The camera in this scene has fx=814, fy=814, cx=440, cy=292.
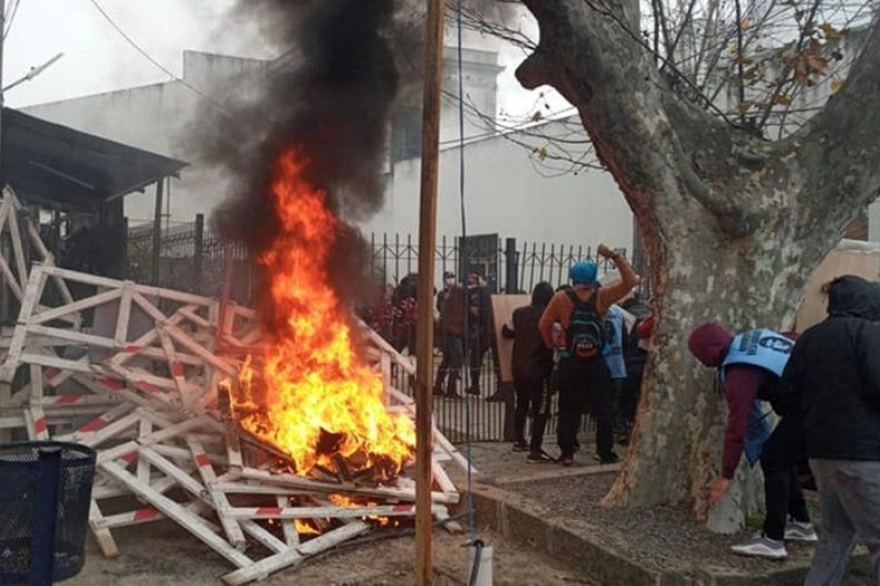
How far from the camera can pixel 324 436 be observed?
6.50m

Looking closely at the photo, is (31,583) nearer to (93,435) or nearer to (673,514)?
(93,435)

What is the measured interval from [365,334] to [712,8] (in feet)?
19.4

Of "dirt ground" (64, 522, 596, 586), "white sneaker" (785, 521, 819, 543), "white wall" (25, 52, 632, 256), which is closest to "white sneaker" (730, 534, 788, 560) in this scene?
"white sneaker" (785, 521, 819, 543)

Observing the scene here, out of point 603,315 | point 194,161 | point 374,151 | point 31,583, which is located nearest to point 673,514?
point 603,315

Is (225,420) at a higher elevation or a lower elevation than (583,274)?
lower

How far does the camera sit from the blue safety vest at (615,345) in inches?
324

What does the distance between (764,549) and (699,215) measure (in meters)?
2.34

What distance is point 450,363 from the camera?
12.3 metres

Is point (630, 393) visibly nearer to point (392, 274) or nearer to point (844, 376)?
point (844, 376)

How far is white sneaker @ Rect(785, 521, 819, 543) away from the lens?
5.50 meters

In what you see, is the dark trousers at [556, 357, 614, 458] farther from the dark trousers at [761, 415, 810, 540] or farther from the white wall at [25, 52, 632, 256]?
the white wall at [25, 52, 632, 256]

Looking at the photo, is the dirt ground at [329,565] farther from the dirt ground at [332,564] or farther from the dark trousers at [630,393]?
the dark trousers at [630,393]

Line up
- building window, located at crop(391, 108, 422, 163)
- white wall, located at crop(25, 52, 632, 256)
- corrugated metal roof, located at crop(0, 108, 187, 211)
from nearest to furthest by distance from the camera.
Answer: building window, located at crop(391, 108, 422, 163) → corrugated metal roof, located at crop(0, 108, 187, 211) → white wall, located at crop(25, 52, 632, 256)

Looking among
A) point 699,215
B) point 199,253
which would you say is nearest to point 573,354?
point 699,215
